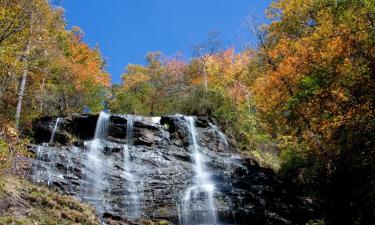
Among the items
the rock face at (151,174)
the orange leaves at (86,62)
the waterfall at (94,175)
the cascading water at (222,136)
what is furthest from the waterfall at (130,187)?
the orange leaves at (86,62)

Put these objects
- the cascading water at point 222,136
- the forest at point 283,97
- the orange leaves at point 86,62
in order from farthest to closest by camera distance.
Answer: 1. the orange leaves at point 86,62
2. the cascading water at point 222,136
3. the forest at point 283,97

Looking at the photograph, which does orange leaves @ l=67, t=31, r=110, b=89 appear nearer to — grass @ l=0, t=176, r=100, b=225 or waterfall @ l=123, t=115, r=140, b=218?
waterfall @ l=123, t=115, r=140, b=218

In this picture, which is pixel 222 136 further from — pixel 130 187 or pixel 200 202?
pixel 130 187

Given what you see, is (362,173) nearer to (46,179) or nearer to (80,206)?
(80,206)

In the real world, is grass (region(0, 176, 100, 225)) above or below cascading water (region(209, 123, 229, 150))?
below

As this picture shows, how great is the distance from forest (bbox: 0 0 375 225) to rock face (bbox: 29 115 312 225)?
136cm

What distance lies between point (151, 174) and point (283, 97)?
8.95 m

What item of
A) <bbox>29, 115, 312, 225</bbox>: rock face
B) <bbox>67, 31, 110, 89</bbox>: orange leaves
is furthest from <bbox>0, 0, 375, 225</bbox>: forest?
<bbox>29, 115, 312, 225</bbox>: rock face

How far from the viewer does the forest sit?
15555 mm

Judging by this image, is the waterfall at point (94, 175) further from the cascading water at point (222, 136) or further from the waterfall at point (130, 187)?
the cascading water at point (222, 136)

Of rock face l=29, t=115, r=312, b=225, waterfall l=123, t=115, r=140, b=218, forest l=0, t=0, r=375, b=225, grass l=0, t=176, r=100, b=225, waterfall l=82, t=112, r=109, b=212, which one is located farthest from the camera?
rock face l=29, t=115, r=312, b=225

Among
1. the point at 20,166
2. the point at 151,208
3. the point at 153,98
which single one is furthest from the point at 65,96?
the point at 151,208

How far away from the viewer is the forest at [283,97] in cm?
1555

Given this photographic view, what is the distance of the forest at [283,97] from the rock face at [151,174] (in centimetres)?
136
